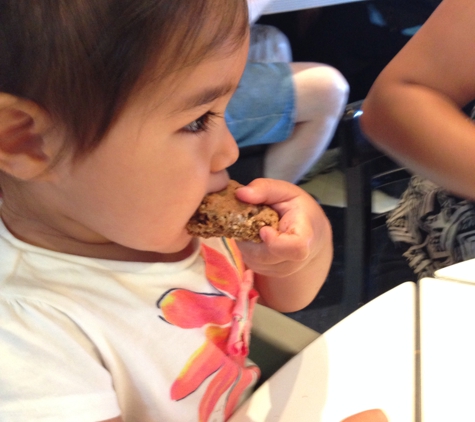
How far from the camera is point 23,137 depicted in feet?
1.51

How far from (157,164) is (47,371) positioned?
232mm

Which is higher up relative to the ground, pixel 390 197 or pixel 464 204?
pixel 464 204

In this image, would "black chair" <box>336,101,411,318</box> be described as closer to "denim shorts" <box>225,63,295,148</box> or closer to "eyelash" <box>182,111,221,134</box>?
"denim shorts" <box>225,63,295,148</box>

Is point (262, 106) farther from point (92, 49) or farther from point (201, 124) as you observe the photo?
point (92, 49)

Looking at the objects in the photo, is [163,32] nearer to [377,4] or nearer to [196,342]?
[196,342]

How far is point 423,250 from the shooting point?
899mm

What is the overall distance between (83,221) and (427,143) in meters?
0.55

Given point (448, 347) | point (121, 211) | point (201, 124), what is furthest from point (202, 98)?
point (448, 347)

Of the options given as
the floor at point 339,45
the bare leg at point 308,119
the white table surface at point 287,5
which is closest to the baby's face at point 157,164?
the bare leg at point 308,119

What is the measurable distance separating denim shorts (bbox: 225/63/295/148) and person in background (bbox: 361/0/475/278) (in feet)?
1.44

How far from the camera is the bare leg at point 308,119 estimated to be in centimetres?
152

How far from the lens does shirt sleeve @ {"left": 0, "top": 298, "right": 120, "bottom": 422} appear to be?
1.50ft

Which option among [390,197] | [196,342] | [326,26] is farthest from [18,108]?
[326,26]

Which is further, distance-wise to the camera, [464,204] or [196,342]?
[464,204]
